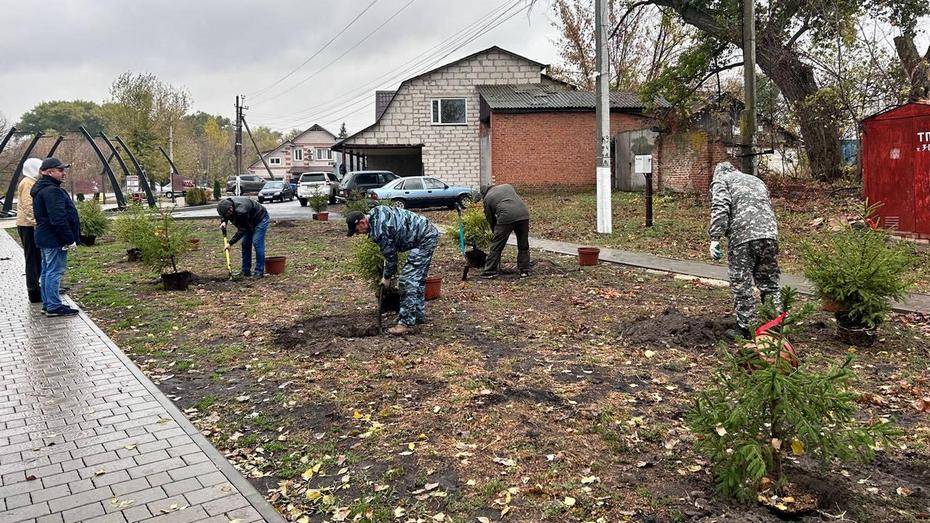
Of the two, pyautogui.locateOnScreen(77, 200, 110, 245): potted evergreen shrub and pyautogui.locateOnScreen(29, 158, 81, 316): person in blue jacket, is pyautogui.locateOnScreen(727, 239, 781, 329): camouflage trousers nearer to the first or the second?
pyautogui.locateOnScreen(29, 158, 81, 316): person in blue jacket

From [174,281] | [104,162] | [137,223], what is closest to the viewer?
[174,281]

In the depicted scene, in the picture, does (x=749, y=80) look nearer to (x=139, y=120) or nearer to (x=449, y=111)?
(x=449, y=111)

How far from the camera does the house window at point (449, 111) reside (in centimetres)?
3341

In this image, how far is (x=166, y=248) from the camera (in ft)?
32.6

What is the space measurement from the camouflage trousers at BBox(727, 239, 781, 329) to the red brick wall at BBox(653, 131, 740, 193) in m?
13.6

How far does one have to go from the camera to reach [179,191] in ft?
165

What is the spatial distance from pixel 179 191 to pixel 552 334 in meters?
49.3

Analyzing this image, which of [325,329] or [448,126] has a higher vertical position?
[448,126]

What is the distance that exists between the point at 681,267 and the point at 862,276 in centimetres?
497

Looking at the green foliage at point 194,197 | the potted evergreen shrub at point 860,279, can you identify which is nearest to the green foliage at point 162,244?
the potted evergreen shrub at point 860,279

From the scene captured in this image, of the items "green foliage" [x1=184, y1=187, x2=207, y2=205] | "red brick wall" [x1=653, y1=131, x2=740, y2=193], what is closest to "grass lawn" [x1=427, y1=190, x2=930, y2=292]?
"red brick wall" [x1=653, y1=131, x2=740, y2=193]

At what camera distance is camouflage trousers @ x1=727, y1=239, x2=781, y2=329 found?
6195 millimetres

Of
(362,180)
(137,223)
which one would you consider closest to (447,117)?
(362,180)

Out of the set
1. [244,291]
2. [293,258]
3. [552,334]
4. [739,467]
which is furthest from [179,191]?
[739,467]
